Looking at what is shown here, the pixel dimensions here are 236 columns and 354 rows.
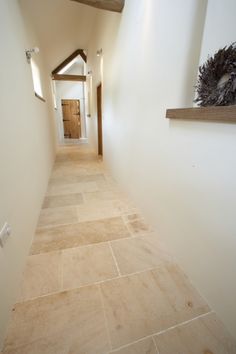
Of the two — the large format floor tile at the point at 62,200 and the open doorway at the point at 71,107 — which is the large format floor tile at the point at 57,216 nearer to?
the large format floor tile at the point at 62,200

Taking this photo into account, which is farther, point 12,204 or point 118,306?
point 12,204

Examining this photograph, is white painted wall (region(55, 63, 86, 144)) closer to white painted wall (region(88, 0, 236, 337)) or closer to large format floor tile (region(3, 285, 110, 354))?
white painted wall (region(88, 0, 236, 337))

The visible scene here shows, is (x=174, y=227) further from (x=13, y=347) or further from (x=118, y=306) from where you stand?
(x=13, y=347)

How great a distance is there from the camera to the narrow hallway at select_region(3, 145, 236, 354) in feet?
3.08

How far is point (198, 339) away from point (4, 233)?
129cm

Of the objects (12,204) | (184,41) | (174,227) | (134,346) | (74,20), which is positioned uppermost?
(74,20)

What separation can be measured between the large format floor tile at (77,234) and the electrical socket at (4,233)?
0.51 m

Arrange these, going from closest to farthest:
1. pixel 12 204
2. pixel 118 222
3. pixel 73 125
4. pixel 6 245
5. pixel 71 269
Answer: pixel 6 245
pixel 12 204
pixel 71 269
pixel 118 222
pixel 73 125

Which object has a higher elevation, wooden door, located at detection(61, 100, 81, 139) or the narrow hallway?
wooden door, located at detection(61, 100, 81, 139)

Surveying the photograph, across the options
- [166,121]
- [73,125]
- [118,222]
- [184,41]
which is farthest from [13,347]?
[73,125]

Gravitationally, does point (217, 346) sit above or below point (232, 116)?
below

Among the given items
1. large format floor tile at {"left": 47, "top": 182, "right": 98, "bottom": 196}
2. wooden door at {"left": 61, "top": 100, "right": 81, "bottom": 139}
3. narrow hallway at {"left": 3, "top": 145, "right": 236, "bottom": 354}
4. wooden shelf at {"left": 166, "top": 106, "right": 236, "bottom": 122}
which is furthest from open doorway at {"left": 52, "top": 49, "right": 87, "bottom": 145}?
wooden shelf at {"left": 166, "top": 106, "right": 236, "bottom": 122}

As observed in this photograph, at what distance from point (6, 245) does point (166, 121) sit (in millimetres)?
1505

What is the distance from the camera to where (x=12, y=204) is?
1217mm
